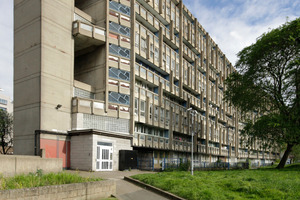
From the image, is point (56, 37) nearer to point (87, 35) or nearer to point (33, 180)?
point (87, 35)

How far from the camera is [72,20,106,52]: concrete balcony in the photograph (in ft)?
89.1

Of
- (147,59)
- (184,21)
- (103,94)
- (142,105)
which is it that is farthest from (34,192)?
(184,21)

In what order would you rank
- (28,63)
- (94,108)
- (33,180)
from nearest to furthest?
(33,180) < (28,63) < (94,108)

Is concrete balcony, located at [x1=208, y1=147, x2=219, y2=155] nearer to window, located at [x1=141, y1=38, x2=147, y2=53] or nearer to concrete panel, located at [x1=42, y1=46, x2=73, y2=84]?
window, located at [x1=141, y1=38, x2=147, y2=53]

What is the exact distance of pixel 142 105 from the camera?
33.5m

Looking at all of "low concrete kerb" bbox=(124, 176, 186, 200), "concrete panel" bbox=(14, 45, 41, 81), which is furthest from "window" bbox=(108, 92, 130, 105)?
"low concrete kerb" bbox=(124, 176, 186, 200)

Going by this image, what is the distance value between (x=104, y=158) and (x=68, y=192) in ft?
43.9

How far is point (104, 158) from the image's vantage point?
24.6 meters

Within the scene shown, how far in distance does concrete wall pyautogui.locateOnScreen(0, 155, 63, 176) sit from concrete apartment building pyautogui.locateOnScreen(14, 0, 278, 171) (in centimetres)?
724

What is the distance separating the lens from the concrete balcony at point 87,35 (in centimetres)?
2716

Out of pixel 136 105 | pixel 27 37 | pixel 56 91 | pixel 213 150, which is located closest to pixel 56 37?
pixel 27 37

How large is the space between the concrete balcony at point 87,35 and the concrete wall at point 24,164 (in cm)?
1494

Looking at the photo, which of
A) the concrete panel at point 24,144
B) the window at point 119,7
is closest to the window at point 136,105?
the window at point 119,7

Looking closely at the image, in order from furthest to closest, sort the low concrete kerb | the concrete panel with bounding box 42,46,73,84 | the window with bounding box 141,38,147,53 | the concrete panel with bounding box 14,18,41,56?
the window with bounding box 141,38,147,53 < the concrete panel with bounding box 14,18,41,56 < the concrete panel with bounding box 42,46,73,84 < the low concrete kerb
